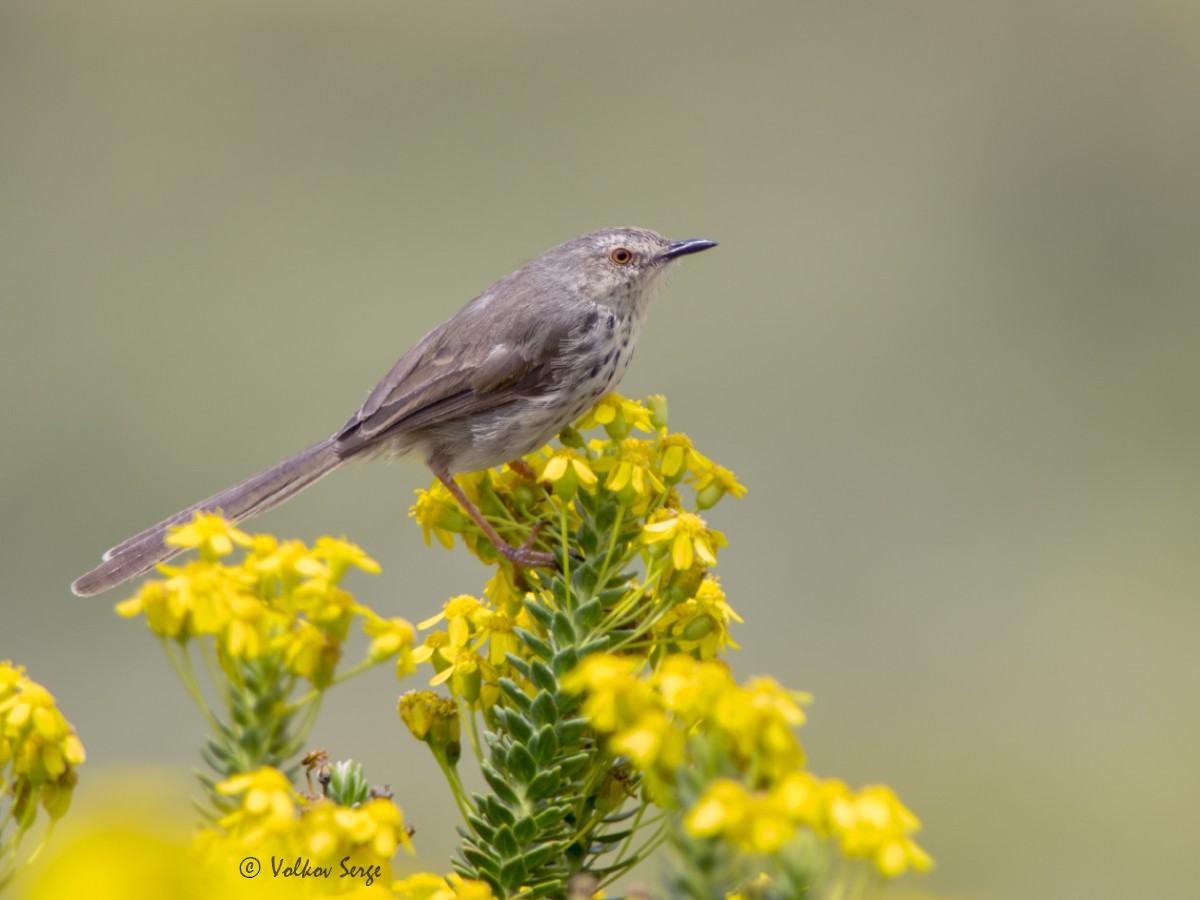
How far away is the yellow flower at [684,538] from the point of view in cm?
183

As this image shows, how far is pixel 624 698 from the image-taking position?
1271 millimetres

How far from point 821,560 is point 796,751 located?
33.1 ft

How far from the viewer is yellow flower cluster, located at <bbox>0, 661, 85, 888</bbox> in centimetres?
140

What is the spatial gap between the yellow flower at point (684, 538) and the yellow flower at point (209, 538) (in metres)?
0.64

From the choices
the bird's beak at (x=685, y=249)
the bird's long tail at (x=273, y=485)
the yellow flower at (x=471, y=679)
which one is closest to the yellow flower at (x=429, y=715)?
the yellow flower at (x=471, y=679)

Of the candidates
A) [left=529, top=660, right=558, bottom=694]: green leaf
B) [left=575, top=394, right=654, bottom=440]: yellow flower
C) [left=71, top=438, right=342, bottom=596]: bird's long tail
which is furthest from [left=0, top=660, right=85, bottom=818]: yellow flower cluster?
[left=71, top=438, right=342, bottom=596]: bird's long tail

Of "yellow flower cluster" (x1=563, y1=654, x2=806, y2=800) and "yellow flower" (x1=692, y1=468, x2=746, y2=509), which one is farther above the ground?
"yellow flower" (x1=692, y1=468, x2=746, y2=509)

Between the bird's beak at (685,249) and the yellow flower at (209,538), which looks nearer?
the yellow flower at (209,538)

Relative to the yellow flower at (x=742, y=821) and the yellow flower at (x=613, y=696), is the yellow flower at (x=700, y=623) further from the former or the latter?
the yellow flower at (x=742, y=821)

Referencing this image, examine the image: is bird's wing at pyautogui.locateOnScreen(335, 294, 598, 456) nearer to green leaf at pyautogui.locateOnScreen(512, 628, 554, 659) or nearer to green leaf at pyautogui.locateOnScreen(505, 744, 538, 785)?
green leaf at pyautogui.locateOnScreen(512, 628, 554, 659)

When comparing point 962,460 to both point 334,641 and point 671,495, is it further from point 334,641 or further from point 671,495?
point 334,641

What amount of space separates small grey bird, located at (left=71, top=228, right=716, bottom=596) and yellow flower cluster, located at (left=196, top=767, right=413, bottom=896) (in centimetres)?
196

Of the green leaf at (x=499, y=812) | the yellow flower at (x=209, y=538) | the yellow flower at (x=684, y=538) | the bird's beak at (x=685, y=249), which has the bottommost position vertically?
the green leaf at (x=499, y=812)

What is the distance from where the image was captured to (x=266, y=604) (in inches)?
54.5
